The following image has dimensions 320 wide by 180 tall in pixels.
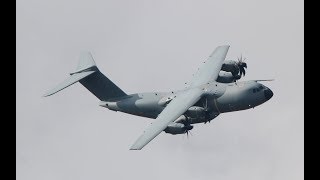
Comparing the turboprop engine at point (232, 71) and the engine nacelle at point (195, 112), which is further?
the turboprop engine at point (232, 71)

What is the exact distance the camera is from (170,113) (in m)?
49.9

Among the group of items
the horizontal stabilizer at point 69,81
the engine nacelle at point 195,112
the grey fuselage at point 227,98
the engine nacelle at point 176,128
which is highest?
the horizontal stabilizer at point 69,81

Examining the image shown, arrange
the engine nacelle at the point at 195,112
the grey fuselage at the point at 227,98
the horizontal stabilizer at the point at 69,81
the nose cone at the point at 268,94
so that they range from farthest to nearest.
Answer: the horizontal stabilizer at the point at 69,81 < the nose cone at the point at 268,94 < the grey fuselage at the point at 227,98 < the engine nacelle at the point at 195,112

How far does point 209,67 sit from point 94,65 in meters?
11.3

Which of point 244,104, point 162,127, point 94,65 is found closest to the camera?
point 162,127

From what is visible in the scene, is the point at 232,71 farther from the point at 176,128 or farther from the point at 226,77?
the point at 176,128

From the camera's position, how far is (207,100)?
51.5 m

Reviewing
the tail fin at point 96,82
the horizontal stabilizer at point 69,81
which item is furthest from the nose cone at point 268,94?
the horizontal stabilizer at point 69,81

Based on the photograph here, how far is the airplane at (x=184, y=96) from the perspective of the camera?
49.5 m

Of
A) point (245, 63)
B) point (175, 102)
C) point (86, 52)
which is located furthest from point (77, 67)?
point (245, 63)

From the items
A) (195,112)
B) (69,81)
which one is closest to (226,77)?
(195,112)

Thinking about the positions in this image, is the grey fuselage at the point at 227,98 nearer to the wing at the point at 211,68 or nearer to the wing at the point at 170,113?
the wing at the point at 170,113

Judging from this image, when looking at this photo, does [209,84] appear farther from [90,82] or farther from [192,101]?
[90,82]

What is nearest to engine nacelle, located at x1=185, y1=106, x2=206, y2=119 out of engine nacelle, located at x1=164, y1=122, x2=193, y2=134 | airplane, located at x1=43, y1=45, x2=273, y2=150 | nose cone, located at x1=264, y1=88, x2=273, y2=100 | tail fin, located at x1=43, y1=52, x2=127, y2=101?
airplane, located at x1=43, y1=45, x2=273, y2=150
